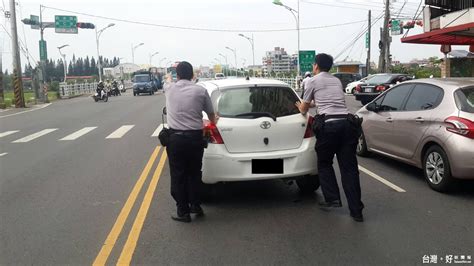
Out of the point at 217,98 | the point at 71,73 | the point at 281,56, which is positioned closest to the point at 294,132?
the point at 217,98

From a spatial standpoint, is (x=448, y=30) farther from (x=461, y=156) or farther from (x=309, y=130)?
(x=309, y=130)

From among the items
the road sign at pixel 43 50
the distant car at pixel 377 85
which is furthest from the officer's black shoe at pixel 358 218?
the road sign at pixel 43 50

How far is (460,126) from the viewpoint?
6.18 metres

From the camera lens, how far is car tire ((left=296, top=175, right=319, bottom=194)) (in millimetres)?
6320

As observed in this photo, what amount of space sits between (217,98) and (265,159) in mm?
1019

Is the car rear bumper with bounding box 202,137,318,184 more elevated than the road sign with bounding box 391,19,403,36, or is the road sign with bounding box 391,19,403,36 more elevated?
the road sign with bounding box 391,19,403,36

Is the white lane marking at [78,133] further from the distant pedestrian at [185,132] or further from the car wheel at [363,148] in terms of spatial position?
the distant pedestrian at [185,132]

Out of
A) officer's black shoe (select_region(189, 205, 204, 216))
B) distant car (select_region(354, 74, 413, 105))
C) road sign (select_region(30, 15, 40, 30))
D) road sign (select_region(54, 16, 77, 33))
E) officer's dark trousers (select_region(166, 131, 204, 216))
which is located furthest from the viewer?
road sign (select_region(54, 16, 77, 33))

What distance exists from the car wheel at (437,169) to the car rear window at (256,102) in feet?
6.77

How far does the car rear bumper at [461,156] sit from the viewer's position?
19.8 feet

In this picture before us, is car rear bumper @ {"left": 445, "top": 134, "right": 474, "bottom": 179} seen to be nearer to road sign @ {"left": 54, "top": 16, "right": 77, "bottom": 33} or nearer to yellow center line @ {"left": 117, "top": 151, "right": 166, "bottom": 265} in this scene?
yellow center line @ {"left": 117, "top": 151, "right": 166, "bottom": 265}

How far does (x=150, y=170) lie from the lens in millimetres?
8422

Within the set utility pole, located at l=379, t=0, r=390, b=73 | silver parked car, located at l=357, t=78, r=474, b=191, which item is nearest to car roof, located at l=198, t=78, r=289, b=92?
silver parked car, located at l=357, t=78, r=474, b=191

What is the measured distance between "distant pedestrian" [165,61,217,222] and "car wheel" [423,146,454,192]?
317 cm
